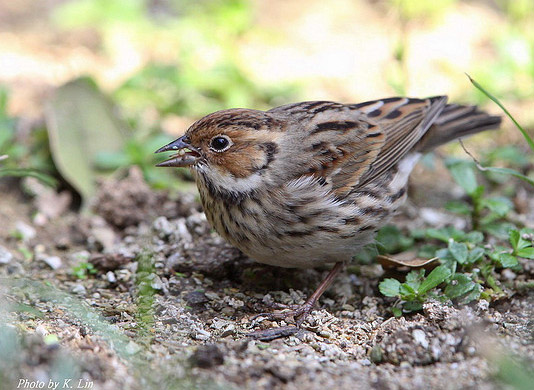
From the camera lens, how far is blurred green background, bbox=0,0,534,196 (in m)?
5.83

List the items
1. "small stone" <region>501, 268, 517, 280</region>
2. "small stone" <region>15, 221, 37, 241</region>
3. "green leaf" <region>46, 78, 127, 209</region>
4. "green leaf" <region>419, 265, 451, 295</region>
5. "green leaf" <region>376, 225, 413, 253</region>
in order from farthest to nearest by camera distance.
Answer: "green leaf" <region>46, 78, 127, 209</region> → "small stone" <region>15, 221, 37, 241</region> → "green leaf" <region>376, 225, 413, 253</region> → "small stone" <region>501, 268, 517, 280</region> → "green leaf" <region>419, 265, 451, 295</region>

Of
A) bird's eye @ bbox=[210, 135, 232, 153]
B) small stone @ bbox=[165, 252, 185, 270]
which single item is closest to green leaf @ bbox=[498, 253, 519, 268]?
bird's eye @ bbox=[210, 135, 232, 153]

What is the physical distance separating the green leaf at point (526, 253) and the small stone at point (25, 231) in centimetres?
313

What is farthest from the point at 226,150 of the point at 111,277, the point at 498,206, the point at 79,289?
the point at 498,206

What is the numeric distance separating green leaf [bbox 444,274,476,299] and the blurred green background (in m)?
2.08

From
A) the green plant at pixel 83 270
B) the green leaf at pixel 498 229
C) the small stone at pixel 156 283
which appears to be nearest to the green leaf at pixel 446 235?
the green leaf at pixel 498 229

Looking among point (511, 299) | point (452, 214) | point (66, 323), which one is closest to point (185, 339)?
point (66, 323)

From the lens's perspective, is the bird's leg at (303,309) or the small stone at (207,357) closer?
the small stone at (207,357)

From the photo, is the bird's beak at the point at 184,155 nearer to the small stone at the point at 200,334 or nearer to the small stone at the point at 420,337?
the small stone at the point at 200,334

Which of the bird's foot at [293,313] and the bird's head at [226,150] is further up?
the bird's head at [226,150]

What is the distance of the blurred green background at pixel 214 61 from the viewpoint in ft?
19.1

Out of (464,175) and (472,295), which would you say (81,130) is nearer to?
(464,175)

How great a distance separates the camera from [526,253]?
12.6 ft

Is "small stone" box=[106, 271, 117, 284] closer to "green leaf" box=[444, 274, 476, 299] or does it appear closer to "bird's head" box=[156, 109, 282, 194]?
"bird's head" box=[156, 109, 282, 194]
